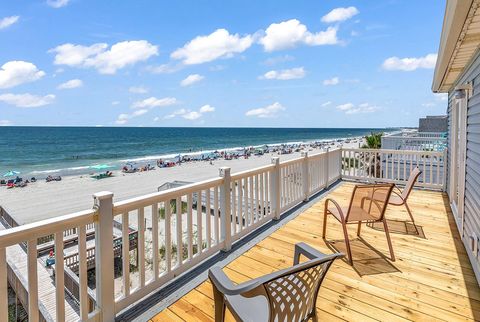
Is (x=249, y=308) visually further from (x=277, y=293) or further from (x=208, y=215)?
(x=208, y=215)

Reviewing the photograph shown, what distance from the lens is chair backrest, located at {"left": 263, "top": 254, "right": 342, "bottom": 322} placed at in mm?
1195

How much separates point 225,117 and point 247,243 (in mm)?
102717

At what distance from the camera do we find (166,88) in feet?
210

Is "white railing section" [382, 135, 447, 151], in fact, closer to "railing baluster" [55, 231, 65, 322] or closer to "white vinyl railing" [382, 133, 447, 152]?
"white vinyl railing" [382, 133, 447, 152]

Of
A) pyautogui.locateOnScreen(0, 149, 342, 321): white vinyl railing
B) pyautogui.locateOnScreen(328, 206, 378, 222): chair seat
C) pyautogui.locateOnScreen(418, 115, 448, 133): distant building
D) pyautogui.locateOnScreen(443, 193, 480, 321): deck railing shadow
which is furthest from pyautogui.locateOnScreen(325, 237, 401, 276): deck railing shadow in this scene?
pyautogui.locateOnScreen(418, 115, 448, 133): distant building

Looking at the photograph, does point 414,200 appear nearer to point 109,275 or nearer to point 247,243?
point 247,243

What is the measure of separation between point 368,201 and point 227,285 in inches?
94.7

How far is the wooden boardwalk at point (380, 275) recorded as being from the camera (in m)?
2.05

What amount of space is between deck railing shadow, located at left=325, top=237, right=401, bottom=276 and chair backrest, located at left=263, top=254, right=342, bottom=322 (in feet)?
5.00

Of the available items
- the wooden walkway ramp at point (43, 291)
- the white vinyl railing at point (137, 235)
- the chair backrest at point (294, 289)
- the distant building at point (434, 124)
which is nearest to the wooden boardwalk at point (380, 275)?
the white vinyl railing at point (137, 235)

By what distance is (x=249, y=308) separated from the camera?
1.43m

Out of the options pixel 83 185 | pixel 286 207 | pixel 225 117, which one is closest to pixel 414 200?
pixel 286 207

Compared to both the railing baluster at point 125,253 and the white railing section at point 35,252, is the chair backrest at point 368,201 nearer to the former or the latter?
the railing baluster at point 125,253

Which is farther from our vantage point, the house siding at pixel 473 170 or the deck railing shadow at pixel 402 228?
the deck railing shadow at pixel 402 228
